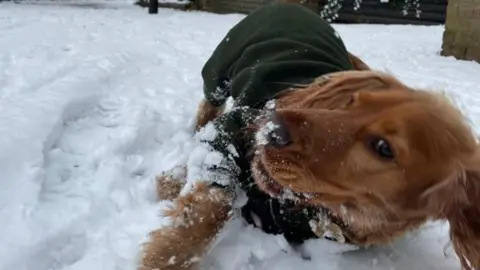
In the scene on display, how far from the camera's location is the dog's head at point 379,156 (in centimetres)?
171

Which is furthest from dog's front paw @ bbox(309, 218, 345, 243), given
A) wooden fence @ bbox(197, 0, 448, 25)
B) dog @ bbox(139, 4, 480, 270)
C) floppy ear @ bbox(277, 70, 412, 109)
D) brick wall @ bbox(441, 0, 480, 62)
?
wooden fence @ bbox(197, 0, 448, 25)

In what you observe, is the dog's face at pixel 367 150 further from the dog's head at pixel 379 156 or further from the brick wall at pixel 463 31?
the brick wall at pixel 463 31

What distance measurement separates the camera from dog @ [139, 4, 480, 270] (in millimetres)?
1732

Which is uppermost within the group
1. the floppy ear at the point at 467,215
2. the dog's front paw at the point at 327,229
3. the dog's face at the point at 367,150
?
the dog's face at the point at 367,150

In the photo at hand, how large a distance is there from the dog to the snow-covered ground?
0.43ft

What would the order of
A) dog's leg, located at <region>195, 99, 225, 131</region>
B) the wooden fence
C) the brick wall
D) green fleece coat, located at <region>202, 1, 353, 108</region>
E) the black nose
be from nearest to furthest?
the black nose → green fleece coat, located at <region>202, 1, 353, 108</region> → dog's leg, located at <region>195, 99, 225, 131</region> → the brick wall → the wooden fence

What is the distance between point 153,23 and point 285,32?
5.88m

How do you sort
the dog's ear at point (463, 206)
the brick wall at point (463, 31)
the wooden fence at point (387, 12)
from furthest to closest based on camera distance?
1. the wooden fence at point (387, 12)
2. the brick wall at point (463, 31)
3. the dog's ear at point (463, 206)

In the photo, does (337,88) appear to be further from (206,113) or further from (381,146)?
(206,113)

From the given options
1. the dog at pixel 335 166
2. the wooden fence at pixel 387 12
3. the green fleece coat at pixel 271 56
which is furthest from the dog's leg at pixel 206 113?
the wooden fence at pixel 387 12

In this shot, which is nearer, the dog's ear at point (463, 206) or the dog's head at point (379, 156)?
the dog's head at point (379, 156)

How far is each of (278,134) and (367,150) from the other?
10.6 inches

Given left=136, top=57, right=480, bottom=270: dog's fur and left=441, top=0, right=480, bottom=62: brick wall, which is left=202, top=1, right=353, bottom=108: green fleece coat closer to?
left=136, top=57, right=480, bottom=270: dog's fur

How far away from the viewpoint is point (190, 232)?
2.10 metres
